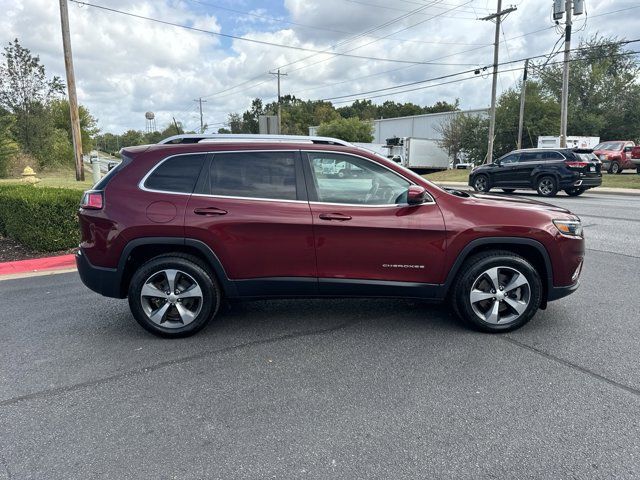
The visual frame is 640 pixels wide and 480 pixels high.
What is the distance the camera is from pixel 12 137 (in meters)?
26.4

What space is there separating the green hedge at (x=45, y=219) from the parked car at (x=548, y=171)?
1578 centimetres

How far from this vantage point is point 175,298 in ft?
13.2

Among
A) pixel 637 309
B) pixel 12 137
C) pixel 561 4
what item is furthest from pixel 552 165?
pixel 12 137

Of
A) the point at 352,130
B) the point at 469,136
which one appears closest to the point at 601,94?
the point at 469,136

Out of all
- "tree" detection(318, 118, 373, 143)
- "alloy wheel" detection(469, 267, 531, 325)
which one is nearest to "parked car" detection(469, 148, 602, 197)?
"alloy wheel" detection(469, 267, 531, 325)

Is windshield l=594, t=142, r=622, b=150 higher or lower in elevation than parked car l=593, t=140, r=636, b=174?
higher

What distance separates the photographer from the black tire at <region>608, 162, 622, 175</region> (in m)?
25.8

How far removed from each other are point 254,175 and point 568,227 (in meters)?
2.85

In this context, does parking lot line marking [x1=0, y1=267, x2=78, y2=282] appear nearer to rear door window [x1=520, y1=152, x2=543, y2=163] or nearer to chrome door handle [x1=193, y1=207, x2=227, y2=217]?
chrome door handle [x1=193, y1=207, x2=227, y2=217]

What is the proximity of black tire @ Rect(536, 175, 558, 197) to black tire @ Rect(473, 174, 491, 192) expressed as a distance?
2.19 metres

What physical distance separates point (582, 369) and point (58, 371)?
4042mm

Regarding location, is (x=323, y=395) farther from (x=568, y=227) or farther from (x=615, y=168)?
(x=615, y=168)

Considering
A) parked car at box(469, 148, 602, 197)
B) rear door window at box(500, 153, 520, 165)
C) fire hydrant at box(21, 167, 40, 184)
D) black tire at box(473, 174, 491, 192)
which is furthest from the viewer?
black tire at box(473, 174, 491, 192)

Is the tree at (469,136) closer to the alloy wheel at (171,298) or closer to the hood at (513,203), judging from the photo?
the hood at (513,203)
